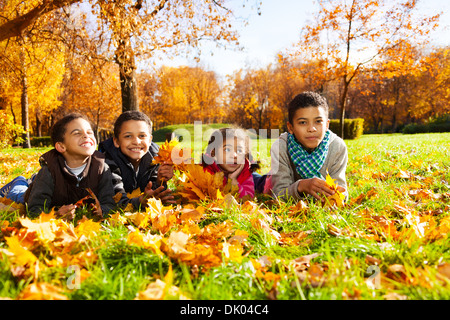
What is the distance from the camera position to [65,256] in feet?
5.07

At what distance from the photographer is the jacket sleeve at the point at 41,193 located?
105 inches

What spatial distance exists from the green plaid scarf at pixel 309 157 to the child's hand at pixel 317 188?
1.13 feet

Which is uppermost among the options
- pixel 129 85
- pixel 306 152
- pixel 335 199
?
pixel 129 85

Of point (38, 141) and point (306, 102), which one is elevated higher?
point (306, 102)

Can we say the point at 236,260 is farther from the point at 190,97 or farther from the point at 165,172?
the point at 190,97

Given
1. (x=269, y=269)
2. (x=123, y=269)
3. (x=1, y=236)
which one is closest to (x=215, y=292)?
(x=269, y=269)

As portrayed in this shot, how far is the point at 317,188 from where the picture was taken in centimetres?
269

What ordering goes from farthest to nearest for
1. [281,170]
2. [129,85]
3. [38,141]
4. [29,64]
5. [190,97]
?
1. [190,97]
2. [38,141]
3. [29,64]
4. [129,85]
5. [281,170]

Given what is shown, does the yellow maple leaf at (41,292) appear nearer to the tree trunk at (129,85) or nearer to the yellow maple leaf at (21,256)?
the yellow maple leaf at (21,256)

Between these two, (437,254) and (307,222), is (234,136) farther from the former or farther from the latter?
(437,254)

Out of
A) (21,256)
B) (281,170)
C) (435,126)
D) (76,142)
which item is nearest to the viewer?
(21,256)

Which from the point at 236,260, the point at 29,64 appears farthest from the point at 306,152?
the point at 29,64

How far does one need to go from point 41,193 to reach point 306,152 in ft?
8.49

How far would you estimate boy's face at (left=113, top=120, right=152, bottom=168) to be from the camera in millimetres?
3365
